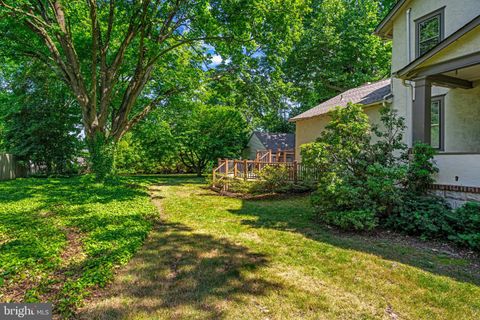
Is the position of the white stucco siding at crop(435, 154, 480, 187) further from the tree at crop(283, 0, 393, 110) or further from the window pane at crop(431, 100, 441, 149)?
the tree at crop(283, 0, 393, 110)

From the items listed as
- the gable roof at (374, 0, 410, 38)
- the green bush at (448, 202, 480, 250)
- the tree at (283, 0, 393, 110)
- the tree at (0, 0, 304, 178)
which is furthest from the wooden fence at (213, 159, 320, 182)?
the tree at (283, 0, 393, 110)

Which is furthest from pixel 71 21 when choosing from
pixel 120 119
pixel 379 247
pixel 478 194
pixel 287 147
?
Answer: pixel 287 147

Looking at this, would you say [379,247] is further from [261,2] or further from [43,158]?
[43,158]

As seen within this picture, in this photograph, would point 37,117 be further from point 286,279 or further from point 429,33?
point 429,33

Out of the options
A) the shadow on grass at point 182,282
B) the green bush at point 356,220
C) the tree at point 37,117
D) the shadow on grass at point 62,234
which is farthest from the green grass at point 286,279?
the tree at point 37,117

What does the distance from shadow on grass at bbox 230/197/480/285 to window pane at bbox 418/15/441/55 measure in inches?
249

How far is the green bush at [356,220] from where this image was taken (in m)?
5.98

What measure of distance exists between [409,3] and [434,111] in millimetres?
3667

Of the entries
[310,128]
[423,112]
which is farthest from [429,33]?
[310,128]

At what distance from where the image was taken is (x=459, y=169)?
643 centimetres

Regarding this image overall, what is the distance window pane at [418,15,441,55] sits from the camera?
8808mm

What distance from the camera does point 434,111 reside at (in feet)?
29.7

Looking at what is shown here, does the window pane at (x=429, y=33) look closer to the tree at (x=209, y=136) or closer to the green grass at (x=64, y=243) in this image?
the green grass at (x=64, y=243)

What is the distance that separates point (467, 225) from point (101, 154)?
12.4 meters
